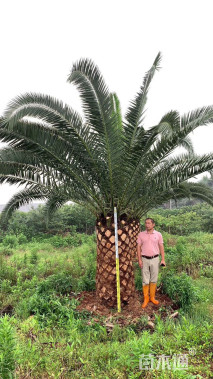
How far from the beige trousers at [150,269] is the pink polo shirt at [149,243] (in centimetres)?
14

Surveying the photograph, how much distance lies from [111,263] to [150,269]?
0.78 m

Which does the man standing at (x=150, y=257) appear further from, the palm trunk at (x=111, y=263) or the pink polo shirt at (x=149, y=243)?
the palm trunk at (x=111, y=263)

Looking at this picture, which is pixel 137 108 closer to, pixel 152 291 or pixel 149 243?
pixel 149 243

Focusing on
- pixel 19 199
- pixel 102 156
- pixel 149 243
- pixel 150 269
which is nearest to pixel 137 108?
pixel 102 156

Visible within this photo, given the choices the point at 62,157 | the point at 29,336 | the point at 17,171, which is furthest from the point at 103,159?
the point at 29,336

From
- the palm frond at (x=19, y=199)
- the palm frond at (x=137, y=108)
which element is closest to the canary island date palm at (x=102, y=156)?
the palm frond at (x=137, y=108)

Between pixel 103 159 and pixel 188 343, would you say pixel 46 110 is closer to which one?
pixel 103 159

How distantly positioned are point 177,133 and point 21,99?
274 cm

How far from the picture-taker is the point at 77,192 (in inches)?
218

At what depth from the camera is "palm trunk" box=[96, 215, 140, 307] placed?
5426mm

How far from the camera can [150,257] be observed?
17.5 ft

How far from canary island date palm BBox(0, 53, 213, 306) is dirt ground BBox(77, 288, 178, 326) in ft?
0.63

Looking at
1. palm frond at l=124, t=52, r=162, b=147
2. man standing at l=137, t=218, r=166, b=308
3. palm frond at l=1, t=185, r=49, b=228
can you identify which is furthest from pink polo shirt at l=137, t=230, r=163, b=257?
palm frond at l=1, t=185, r=49, b=228

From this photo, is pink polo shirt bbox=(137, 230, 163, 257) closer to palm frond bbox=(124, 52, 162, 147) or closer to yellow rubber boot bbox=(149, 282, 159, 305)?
yellow rubber boot bbox=(149, 282, 159, 305)
